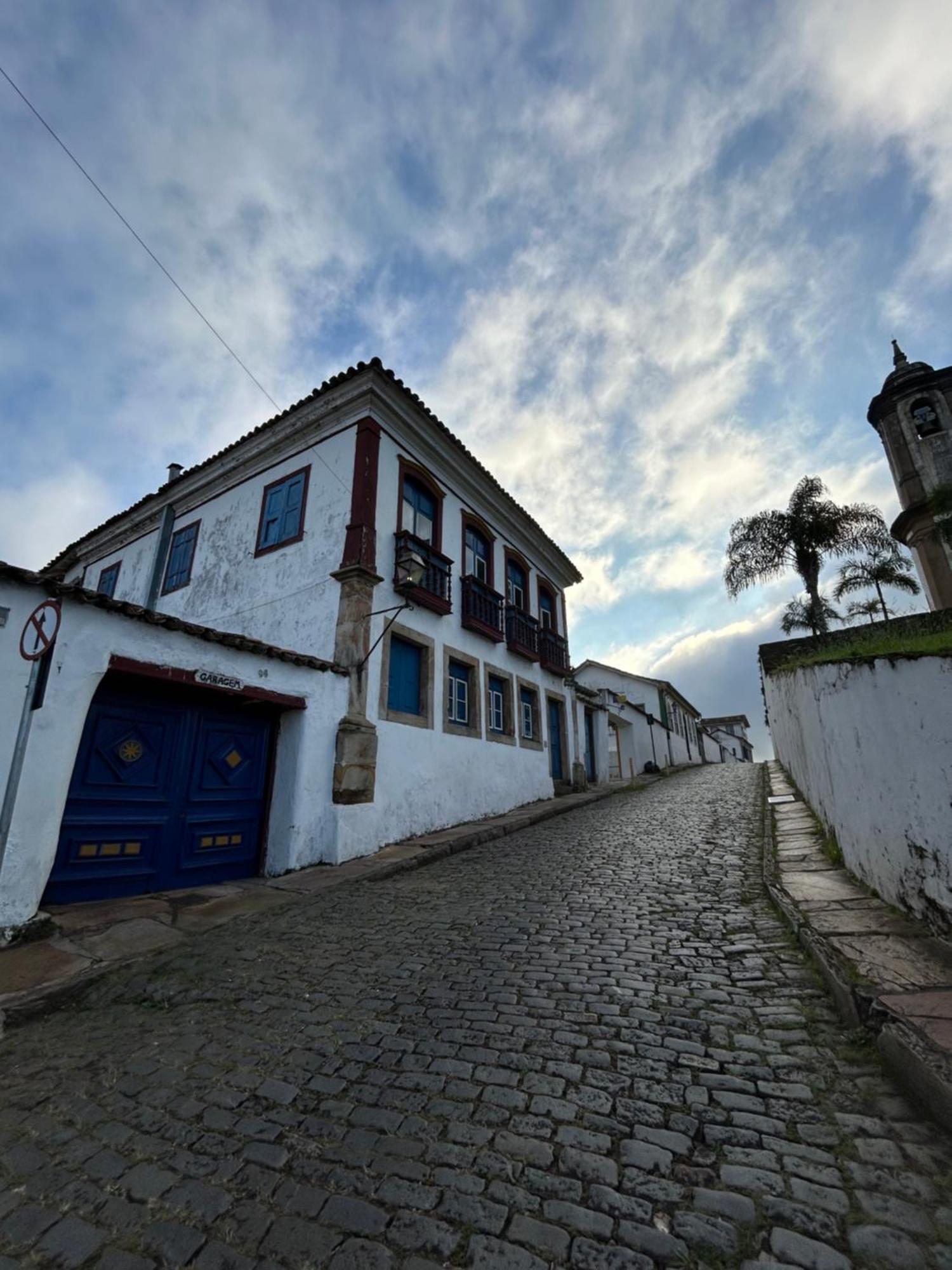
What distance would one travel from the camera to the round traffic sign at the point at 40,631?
4328 mm

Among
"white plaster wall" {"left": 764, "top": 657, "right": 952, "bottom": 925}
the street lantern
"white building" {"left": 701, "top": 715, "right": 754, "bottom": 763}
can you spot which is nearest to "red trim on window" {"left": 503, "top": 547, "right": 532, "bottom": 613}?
the street lantern

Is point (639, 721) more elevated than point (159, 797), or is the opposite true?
point (639, 721)

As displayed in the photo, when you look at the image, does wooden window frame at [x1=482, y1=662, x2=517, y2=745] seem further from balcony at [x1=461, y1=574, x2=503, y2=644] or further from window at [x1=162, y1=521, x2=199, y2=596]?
window at [x1=162, y1=521, x2=199, y2=596]

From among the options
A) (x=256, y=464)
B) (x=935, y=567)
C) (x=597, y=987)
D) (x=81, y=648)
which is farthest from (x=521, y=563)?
(x=935, y=567)

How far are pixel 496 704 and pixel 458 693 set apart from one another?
5.70ft

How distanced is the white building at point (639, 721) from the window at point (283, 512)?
1279 centimetres

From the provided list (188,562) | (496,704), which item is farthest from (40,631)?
(496,704)

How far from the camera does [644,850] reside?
7402 mm

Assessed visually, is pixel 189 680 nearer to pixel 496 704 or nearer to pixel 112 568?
pixel 496 704

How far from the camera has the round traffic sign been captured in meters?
4.33

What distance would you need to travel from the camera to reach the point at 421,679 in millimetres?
10172

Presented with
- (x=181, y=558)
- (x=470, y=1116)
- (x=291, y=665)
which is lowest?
(x=470, y=1116)

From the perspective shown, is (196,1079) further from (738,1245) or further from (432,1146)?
(738,1245)

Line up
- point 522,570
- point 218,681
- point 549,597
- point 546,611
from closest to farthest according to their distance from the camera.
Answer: point 218,681, point 522,570, point 546,611, point 549,597
